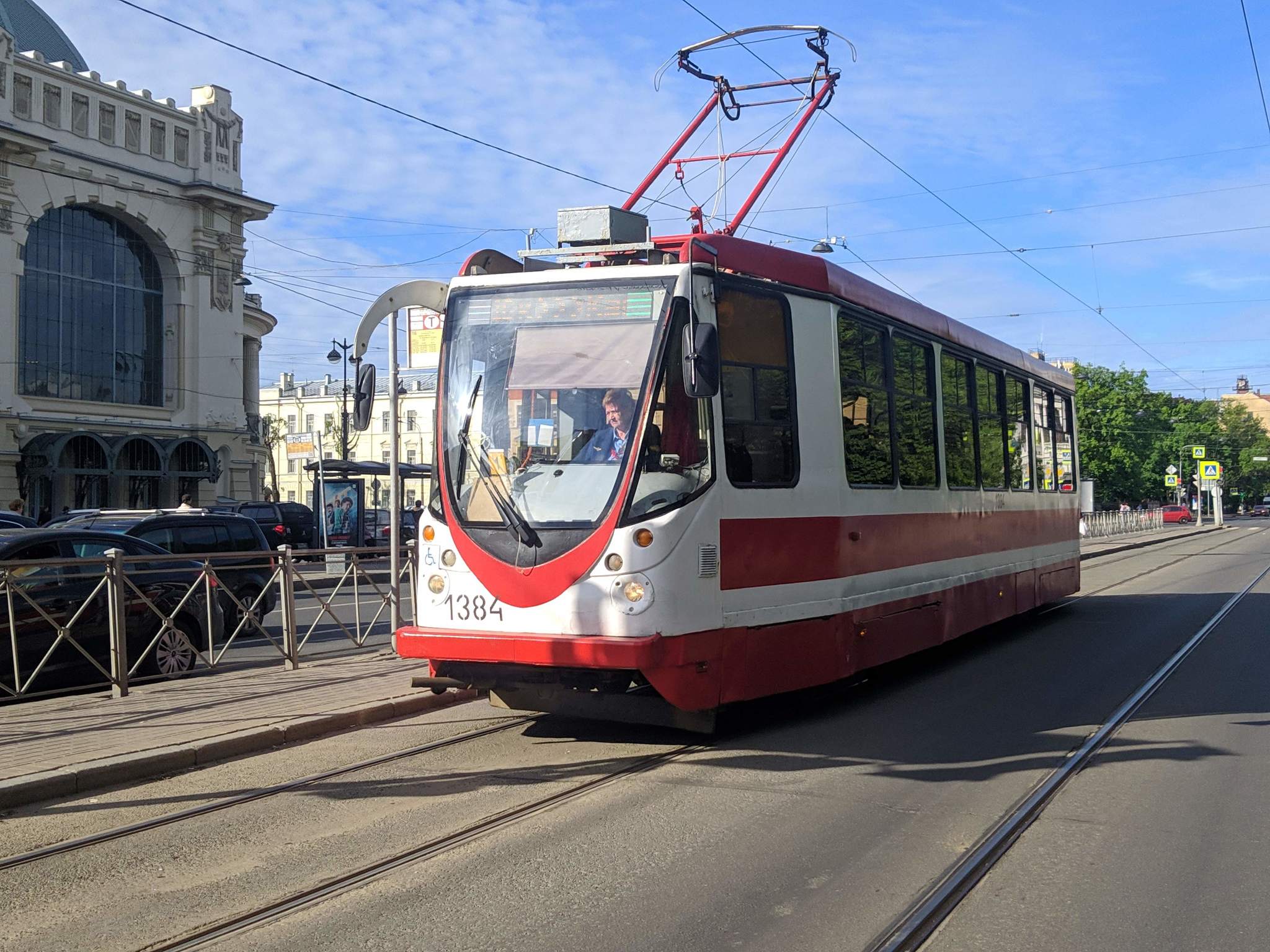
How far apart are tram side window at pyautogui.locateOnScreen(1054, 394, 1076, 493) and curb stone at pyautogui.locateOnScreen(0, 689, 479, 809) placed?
9851 mm

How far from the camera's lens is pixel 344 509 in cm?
3591

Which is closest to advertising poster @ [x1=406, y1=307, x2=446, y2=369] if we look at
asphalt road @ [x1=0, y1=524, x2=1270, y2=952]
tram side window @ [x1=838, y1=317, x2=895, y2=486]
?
tram side window @ [x1=838, y1=317, x2=895, y2=486]

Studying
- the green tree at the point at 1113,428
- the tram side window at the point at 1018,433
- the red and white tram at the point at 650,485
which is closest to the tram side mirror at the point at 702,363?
the red and white tram at the point at 650,485

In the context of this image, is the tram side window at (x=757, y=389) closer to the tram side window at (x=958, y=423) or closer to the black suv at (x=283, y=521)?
the tram side window at (x=958, y=423)

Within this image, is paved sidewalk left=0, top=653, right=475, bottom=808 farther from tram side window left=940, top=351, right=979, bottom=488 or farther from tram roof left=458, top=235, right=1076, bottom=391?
tram side window left=940, top=351, right=979, bottom=488

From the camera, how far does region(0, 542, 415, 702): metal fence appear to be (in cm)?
985

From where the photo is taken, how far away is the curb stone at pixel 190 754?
679 centimetres

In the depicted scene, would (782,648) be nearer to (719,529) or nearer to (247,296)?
(719,529)

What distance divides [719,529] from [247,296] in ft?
192

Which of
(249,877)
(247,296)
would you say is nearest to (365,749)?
(249,877)

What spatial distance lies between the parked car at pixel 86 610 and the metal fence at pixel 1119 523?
3917 centimetres

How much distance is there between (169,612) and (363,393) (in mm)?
3779

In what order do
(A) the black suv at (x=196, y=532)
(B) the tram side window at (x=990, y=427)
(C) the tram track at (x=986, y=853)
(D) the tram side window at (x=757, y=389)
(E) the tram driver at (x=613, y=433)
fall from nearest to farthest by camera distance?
(C) the tram track at (x=986, y=853) → (E) the tram driver at (x=613, y=433) → (D) the tram side window at (x=757, y=389) → (B) the tram side window at (x=990, y=427) → (A) the black suv at (x=196, y=532)

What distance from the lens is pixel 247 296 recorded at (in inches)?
2416
